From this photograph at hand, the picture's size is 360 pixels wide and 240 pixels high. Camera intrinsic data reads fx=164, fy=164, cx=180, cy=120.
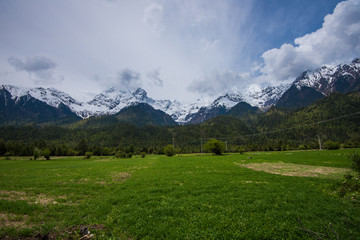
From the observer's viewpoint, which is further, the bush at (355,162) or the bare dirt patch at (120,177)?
the bare dirt patch at (120,177)

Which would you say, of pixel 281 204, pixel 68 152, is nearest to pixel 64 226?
pixel 281 204

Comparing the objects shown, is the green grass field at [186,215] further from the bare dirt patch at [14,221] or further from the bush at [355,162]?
the bush at [355,162]

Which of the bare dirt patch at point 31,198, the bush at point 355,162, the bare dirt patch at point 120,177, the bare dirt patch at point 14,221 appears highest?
the bush at point 355,162

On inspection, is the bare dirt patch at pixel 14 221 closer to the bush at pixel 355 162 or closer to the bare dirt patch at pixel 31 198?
the bare dirt patch at pixel 31 198

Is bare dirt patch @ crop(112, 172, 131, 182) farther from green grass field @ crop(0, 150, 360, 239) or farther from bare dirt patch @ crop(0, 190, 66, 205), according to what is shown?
bare dirt patch @ crop(0, 190, 66, 205)

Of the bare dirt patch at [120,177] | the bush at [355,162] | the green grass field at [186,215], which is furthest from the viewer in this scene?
the bare dirt patch at [120,177]

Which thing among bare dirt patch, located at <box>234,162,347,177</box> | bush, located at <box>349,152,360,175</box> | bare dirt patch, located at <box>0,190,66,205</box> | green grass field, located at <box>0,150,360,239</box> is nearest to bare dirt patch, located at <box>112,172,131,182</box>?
green grass field, located at <box>0,150,360,239</box>

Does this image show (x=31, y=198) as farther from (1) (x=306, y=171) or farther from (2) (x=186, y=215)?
(1) (x=306, y=171)

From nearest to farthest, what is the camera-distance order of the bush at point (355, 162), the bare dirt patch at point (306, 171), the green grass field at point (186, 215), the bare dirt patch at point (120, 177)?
the green grass field at point (186, 215) → the bush at point (355, 162) → the bare dirt patch at point (306, 171) → the bare dirt patch at point (120, 177)

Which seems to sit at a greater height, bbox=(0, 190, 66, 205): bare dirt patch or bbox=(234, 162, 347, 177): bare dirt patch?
bbox=(0, 190, 66, 205): bare dirt patch

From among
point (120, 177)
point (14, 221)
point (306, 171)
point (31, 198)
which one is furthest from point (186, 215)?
point (306, 171)

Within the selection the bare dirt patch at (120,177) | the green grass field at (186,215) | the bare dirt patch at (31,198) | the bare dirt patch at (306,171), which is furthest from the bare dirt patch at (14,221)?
the bare dirt patch at (306,171)

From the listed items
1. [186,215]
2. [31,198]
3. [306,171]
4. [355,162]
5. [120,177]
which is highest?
[355,162]

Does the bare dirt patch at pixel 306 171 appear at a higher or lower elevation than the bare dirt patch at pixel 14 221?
lower
